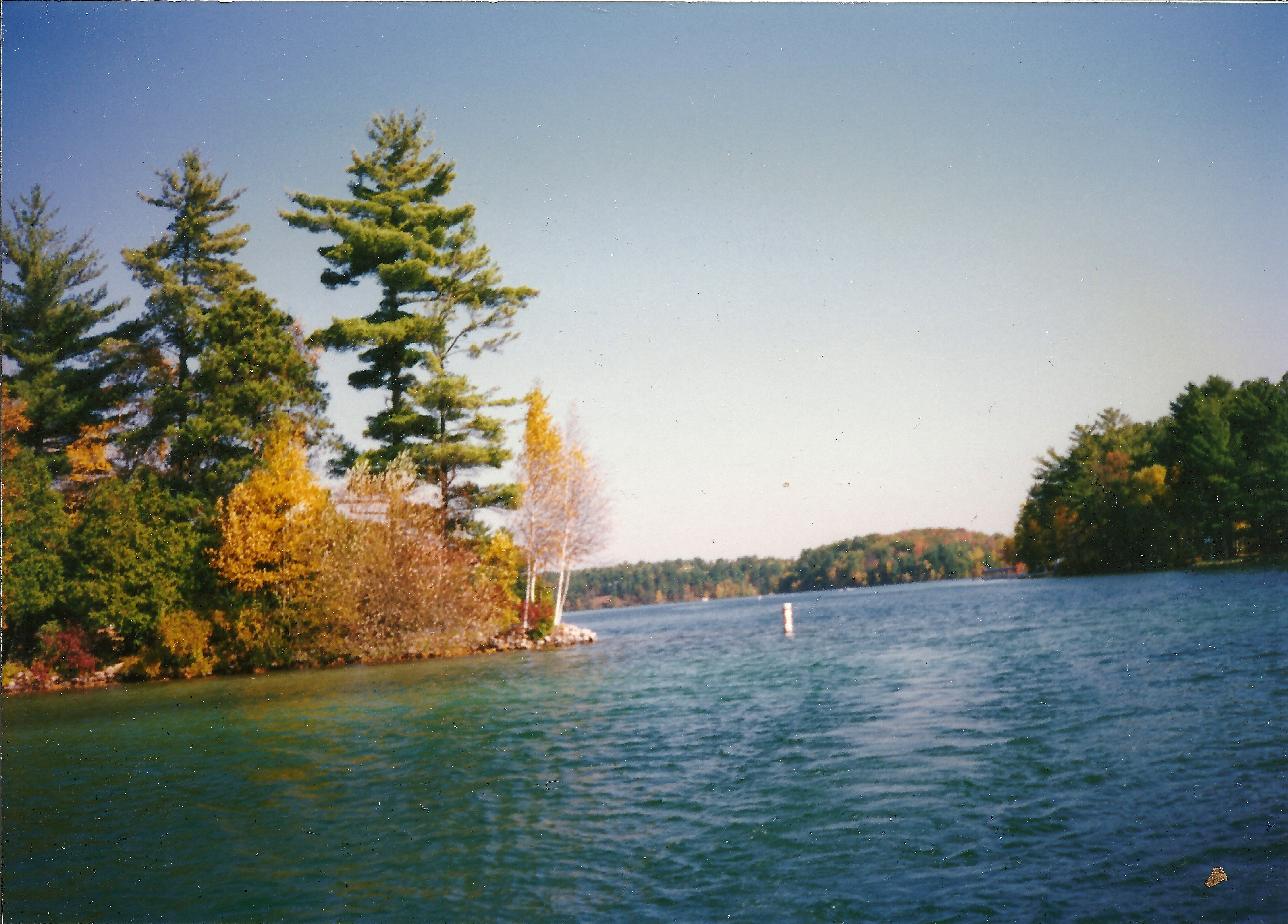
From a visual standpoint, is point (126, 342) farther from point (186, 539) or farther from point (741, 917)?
point (741, 917)

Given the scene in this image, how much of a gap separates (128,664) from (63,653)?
1643 mm

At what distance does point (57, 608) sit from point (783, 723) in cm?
2322

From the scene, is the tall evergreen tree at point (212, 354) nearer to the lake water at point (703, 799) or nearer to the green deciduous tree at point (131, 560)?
the green deciduous tree at point (131, 560)

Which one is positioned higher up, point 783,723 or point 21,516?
point 21,516

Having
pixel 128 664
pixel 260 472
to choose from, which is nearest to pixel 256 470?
pixel 260 472

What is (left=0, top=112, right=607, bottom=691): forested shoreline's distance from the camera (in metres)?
22.7

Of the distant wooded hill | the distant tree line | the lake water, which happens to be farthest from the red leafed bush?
the distant tree line

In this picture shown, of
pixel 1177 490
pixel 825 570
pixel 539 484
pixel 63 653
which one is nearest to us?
pixel 63 653

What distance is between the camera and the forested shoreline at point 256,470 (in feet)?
74.6

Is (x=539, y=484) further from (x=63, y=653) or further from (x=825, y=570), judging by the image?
(x=825, y=570)

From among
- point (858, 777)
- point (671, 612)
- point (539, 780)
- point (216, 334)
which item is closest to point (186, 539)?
point (216, 334)

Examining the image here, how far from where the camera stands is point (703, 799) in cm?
694

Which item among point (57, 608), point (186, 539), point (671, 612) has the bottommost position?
point (671, 612)

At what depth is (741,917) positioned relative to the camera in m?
4.54
